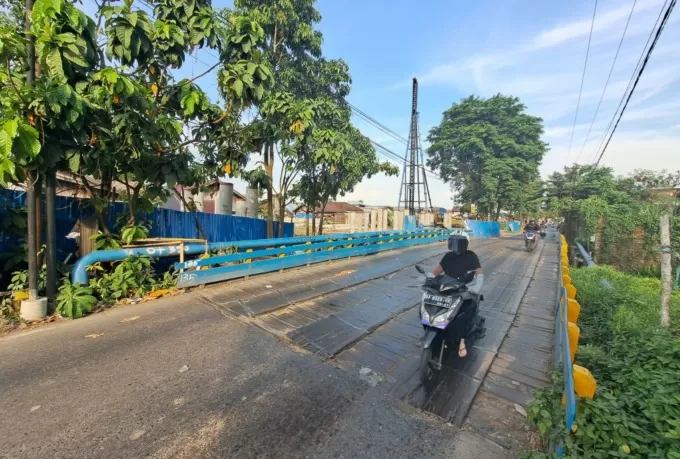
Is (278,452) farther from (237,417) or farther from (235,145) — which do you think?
(235,145)

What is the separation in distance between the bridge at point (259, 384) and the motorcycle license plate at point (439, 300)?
0.82 meters

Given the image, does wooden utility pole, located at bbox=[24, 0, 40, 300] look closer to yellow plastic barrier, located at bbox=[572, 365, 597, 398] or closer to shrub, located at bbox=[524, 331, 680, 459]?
shrub, located at bbox=[524, 331, 680, 459]

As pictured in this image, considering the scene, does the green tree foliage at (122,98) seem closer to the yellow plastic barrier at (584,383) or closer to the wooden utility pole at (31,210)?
the wooden utility pole at (31,210)

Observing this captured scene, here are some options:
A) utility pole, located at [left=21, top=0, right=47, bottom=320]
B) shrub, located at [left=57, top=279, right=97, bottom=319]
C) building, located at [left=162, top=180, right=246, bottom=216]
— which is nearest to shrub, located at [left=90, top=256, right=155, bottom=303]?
shrub, located at [left=57, top=279, right=97, bottom=319]

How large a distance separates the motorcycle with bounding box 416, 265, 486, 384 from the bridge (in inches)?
8.1

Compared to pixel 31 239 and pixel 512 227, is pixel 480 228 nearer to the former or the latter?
pixel 512 227

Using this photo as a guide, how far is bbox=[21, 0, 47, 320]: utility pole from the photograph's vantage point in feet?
14.9

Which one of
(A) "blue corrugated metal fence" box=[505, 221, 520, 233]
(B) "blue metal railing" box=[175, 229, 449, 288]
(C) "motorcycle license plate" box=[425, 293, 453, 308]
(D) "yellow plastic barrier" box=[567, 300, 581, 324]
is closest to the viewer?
(C) "motorcycle license plate" box=[425, 293, 453, 308]

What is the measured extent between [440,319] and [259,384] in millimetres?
2125

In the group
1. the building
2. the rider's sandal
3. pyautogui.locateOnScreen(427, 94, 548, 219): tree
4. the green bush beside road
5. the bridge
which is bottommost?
the bridge

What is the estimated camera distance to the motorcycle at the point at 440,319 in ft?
11.8

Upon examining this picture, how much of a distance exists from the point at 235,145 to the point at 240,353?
5099mm

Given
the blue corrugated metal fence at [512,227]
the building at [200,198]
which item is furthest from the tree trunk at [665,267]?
the blue corrugated metal fence at [512,227]

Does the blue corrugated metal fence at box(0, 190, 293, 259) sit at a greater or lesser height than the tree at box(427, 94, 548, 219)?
lesser
